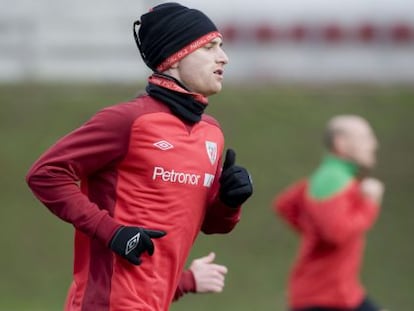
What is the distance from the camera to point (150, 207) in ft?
18.0

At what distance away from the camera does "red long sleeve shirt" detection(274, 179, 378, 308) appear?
29.3ft

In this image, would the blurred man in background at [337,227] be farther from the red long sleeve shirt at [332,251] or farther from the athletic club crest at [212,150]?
the athletic club crest at [212,150]

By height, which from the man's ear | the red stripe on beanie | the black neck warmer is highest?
the red stripe on beanie

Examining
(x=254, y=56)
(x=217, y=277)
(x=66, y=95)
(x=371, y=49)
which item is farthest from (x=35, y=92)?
(x=217, y=277)

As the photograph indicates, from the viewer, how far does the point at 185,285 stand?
5.91m

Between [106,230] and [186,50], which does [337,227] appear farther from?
[106,230]

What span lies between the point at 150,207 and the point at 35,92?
13663mm

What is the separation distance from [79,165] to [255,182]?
11.8m

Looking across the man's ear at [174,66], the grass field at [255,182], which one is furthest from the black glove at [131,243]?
the grass field at [255,182]

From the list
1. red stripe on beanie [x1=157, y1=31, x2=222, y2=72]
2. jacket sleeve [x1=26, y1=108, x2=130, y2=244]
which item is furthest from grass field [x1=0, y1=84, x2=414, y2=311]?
jacket sleeve [x1=26, y1=108, x2=130, y2=244]

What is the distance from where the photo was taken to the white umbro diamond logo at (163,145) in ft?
18.0

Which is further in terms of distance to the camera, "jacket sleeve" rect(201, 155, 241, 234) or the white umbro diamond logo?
"jacket sleeve" rect(201, 155, 241, 234)

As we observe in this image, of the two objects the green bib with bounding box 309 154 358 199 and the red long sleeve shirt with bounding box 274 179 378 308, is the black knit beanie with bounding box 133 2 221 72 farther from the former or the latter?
the green bib with bounding box 309 154 358 199

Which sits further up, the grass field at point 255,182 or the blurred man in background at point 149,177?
the blurred man in background at point 149,177
